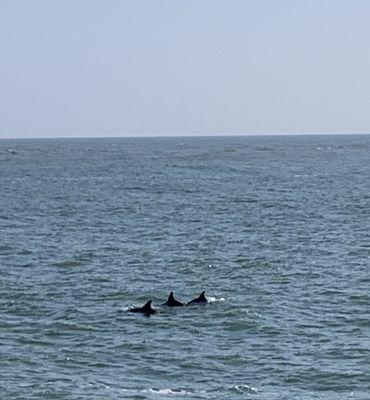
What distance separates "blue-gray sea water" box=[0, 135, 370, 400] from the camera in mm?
29094

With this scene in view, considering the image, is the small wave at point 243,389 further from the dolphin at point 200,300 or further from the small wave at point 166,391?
the dolphin at point 200,300

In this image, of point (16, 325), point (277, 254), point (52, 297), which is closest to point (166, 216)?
point (277, 254)

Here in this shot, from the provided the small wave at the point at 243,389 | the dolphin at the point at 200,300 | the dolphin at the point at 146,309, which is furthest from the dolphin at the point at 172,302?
the small wave at the point at 243,389

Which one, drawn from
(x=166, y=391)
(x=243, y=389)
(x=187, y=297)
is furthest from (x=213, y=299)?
(x=166, y=391)

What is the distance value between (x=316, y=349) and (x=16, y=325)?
1048cm

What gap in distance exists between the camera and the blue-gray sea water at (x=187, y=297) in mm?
29094

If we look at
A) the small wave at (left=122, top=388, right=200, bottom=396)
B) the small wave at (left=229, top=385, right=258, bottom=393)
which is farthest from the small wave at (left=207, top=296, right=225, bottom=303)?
the small wave at (left=122, top=388, right=200, bottom=396)

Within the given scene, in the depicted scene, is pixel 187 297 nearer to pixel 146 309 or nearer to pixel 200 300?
pixel 200 300

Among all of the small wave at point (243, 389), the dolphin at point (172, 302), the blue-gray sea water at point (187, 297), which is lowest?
the small wave at point (243, 389)

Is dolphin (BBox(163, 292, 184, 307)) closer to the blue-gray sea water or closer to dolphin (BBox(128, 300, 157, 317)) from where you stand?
the blue-gray sea water

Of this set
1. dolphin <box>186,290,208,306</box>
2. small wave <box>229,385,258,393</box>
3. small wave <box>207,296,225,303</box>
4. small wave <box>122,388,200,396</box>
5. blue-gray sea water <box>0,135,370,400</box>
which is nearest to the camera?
small wave <box>122,388,200,396</box>

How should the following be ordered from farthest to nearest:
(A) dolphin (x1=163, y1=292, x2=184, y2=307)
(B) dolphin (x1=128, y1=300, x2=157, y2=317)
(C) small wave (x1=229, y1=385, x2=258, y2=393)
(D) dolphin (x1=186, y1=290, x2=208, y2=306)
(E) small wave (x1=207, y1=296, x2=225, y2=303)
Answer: (E) small wave (x1=207, y1=296, x2=225, y2=303)
(D) dolphin (x1=186, y1=290, x2=208, y2=306)
(A) dolphin (x1=163, y1=292, x2=184, y2=307)
(B) dolphin (x1=128, y1=300, x2=157, y2=317)
(C) small wave (x1=229, y1=385, x2=258, y2=393)

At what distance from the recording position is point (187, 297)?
1617 inches

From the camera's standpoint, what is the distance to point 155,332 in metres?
34.8
